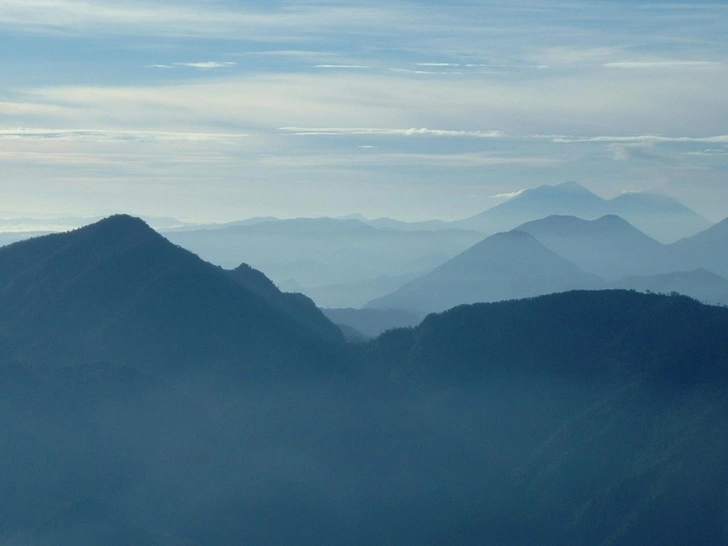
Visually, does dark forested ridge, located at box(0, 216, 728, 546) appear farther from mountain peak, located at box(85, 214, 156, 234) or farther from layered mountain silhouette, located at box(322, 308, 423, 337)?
layered mountain silhouette, located at box(322, 308, 423, 337)

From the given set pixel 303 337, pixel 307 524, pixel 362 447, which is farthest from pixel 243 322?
pixel 307 524

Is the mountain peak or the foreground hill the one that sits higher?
the mountain peak

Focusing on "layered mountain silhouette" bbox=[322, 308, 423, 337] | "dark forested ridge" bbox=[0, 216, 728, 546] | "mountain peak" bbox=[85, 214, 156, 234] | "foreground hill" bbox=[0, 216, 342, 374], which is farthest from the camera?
"layered mountain silhouette" bbox=[322, 308, 423, 337]

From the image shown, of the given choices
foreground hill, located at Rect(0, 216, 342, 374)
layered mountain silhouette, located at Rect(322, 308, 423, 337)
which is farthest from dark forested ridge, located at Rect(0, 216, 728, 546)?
layered mountain silhouette, located at Rect(322, 308, 423, 337)

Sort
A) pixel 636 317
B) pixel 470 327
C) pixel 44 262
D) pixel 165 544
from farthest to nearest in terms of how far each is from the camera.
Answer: pixel 44 262
pixel 470 327
pixel 636 317
pixel 165 544

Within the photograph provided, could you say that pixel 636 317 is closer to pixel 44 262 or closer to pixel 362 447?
pixel 362 447
